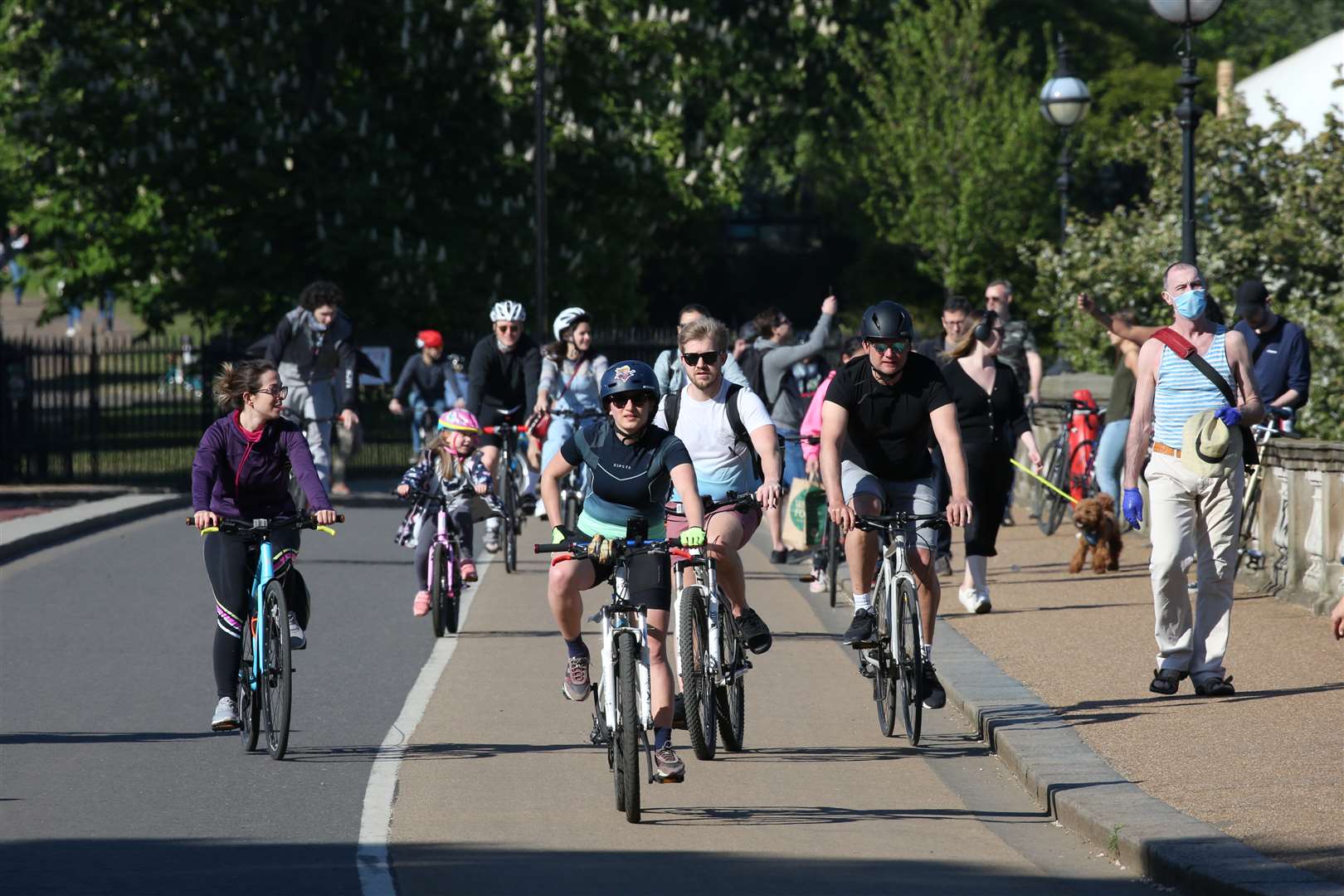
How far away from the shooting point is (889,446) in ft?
29.2

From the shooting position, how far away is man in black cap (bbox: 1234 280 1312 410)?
1297cm

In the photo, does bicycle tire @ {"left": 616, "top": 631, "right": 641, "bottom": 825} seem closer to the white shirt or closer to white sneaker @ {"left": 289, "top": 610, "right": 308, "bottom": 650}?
white sneaker @ {"left": 289, "top": 610, "right": 308, "bottom": 650}

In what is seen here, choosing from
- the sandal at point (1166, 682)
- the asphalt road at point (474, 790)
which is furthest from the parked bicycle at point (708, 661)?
the sandal at point (1166, 682)

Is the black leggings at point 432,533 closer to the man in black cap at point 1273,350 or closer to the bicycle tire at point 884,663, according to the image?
the bicycle tire at point 884,663

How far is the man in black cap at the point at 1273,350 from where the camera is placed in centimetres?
1297

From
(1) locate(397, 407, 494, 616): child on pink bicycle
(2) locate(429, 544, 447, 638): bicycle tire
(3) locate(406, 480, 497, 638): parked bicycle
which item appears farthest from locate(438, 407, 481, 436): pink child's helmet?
(2) locate(429, 544, 447, 638): bicycle tire

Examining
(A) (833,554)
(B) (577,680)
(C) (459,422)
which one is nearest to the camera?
(B) (577,680)

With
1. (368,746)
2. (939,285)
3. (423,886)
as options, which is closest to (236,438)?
(368,746)

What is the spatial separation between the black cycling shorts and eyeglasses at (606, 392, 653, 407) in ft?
1.66

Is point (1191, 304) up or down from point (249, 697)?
up

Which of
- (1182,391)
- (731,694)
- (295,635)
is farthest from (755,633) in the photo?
(1182,391)

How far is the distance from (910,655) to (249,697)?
8.58 ft

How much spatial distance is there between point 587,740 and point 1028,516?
1151 cm

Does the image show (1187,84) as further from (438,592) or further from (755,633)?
(755,633)
